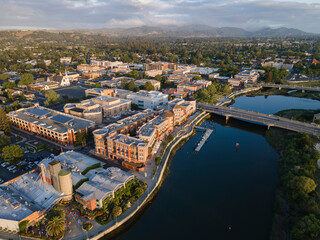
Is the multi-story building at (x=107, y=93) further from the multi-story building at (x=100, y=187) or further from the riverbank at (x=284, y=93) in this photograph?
the riverbank at (x=284, y=93)

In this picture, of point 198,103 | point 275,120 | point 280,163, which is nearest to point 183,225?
point 280,163

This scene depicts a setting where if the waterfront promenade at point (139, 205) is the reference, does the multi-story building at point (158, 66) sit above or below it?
above

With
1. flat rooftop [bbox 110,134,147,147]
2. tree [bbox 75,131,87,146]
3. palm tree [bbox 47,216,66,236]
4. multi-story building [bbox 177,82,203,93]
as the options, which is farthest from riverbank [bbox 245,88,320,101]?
palm tree [bbox 47,216,66,236]

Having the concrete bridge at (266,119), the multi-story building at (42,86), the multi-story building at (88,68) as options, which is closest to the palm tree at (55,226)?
the concrete bridge at (266,119)

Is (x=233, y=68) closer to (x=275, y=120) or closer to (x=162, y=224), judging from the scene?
(x=275, y=120)

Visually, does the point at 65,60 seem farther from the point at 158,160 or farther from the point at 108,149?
the point at 158,160

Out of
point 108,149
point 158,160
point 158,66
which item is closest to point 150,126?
point 158,160
